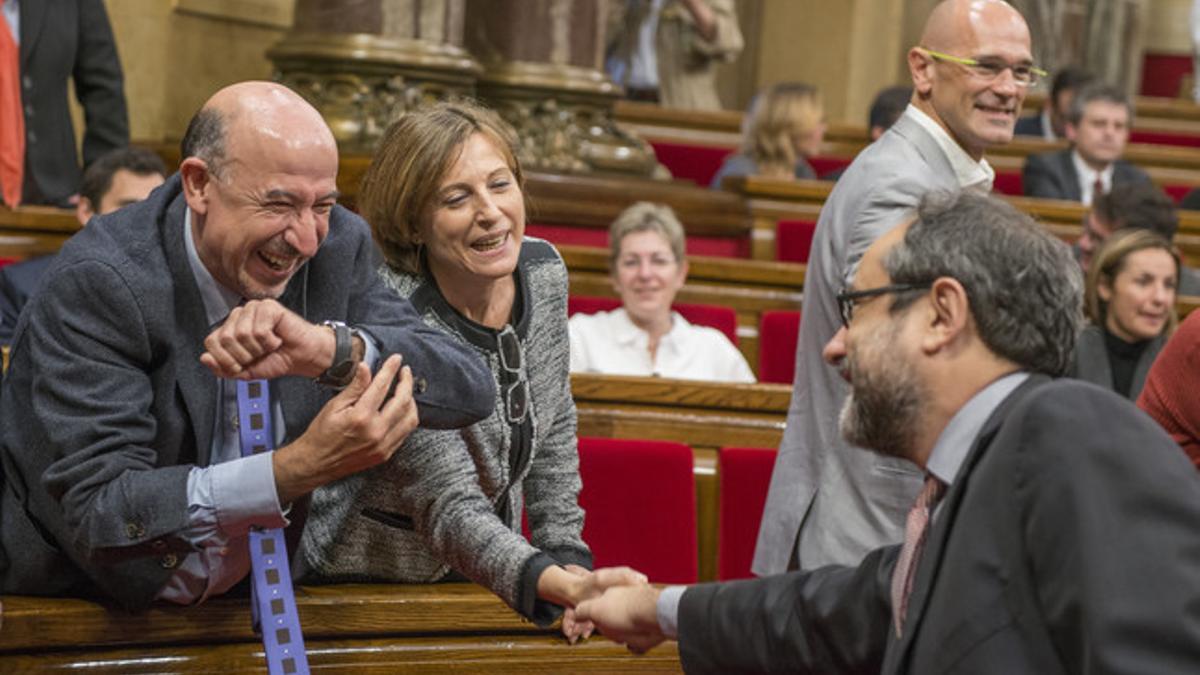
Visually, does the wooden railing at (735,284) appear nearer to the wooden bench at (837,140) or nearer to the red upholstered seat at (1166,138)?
the wooden bench at (837,140)

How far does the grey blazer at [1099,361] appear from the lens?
4449 mm

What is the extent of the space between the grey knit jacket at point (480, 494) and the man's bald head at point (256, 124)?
0.37m

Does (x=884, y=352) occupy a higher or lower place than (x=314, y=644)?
higher

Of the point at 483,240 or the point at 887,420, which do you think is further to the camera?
the point at 483,240

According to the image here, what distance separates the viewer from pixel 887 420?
5.72ft

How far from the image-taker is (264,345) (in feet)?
6.49

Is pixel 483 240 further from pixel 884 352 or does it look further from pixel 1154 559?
pixel 1154 559

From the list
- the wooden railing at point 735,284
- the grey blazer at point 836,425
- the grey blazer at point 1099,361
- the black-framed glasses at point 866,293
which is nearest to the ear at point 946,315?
the black-framed glasses at point 866,293

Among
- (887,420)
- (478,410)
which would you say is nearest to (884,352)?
(887,420)

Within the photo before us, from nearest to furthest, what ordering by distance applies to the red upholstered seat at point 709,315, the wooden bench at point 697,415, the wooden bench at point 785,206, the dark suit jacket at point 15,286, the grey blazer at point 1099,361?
1. the wooden bench at point 697,415
2. the dark suit jacket at point 15,286
3. the grey blazer at point 1099,361
4. the red upholstered seat at point 709,315
5. the wooden bench at point 785,206

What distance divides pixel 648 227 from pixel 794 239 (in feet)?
4.01

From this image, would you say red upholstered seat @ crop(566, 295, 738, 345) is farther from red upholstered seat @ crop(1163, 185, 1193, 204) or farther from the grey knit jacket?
red upholstered seat @ crop(1163, 185, 1193, 204)

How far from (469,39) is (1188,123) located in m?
5.44

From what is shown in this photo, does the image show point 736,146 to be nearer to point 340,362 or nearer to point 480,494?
point 480,494
